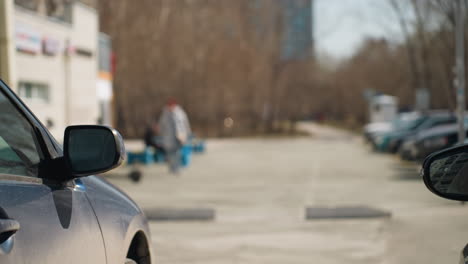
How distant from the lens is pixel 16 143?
3131mm

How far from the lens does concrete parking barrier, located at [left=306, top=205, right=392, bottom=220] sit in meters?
11.1

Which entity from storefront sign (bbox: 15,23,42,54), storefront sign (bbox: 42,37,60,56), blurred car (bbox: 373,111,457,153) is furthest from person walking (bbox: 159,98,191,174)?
blurred car (bbox: 373,111,457,153)

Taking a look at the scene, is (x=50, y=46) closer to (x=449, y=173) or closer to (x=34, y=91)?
(x=34, y=91)

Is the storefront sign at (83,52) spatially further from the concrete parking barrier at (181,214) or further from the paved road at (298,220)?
the concrete parking barrier at (181,214)

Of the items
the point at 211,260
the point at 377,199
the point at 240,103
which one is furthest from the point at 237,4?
the point at 211,260

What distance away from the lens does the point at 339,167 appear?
23047 mm

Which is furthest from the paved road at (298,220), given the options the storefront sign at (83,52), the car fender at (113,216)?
the car fender at (113,216)

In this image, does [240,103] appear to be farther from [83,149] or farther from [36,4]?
[83,149]

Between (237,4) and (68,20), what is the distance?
31.4m

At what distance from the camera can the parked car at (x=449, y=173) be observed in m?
2.82

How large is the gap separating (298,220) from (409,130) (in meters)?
17.7

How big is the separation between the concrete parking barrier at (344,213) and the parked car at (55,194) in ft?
25.3

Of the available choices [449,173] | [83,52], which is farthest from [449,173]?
[83,52]

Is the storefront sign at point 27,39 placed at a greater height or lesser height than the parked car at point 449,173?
greater
